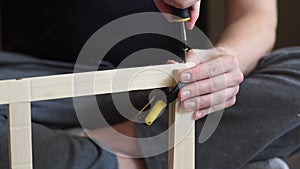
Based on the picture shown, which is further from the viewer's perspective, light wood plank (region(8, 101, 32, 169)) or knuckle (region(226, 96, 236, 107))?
knuckle (region(226, 96, 236, 107))

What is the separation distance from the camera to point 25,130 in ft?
1.83

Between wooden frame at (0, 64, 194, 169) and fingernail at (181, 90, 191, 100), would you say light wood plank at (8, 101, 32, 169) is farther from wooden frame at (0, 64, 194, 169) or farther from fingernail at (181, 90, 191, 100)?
fingernail at (181, 90, 191, 100)

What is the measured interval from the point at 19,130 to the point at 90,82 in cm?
7

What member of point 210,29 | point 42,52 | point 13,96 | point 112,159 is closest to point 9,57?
point 42,52

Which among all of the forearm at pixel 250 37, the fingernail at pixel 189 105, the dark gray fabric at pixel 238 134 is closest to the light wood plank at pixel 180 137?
the fingernail at pixel 189 105

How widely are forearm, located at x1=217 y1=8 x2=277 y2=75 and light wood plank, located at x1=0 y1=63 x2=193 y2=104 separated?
310mm

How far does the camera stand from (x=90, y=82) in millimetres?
573

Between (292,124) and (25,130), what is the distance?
335 mm

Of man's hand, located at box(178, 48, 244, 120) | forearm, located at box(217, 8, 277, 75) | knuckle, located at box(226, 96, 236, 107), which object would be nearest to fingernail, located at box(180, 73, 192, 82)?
man's hand, located at box(178, 48, 244, 120)

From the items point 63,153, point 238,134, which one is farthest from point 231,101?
point 63,153

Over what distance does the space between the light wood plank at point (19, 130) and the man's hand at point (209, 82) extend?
14 cm

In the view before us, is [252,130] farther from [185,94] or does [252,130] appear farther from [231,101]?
[185,94]

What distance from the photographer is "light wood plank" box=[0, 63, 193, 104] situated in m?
0.56

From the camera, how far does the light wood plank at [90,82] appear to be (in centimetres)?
56
